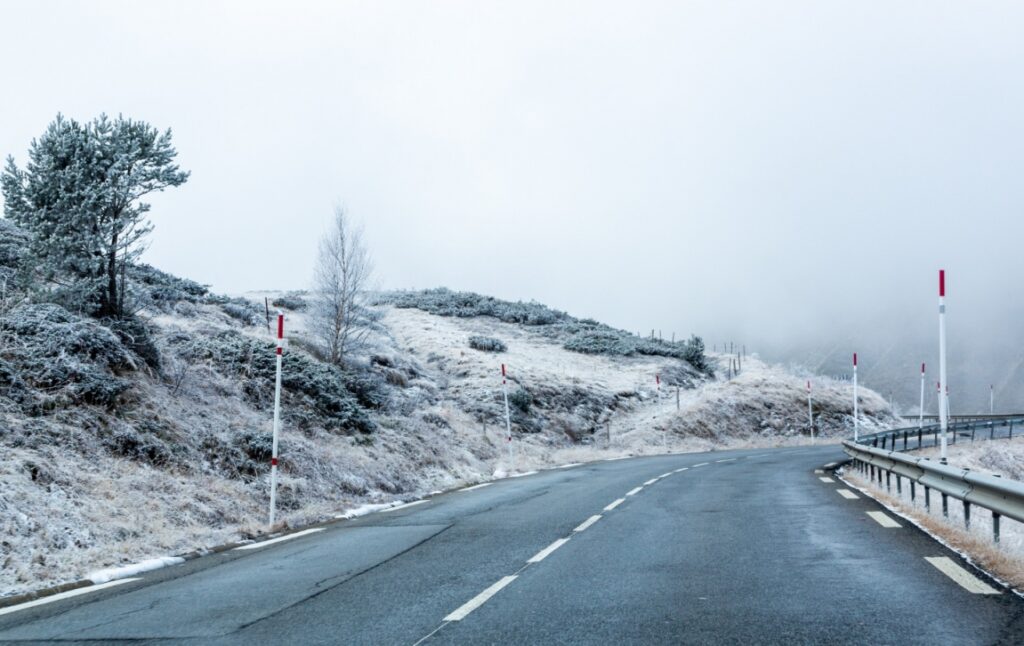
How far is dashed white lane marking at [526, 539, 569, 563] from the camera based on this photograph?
8320 mm

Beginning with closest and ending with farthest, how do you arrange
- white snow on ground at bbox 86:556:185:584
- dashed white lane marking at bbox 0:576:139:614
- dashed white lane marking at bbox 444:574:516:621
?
dashed white lane marking at bbox 444:574:516:621, dashed white lane marking at bbox 0:576:139:614, white snow on ground at bbox 86:556:185:584

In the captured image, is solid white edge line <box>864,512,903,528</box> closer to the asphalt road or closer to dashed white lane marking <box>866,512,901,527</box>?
dashed white lane marking <box>866,512,901,527</box>

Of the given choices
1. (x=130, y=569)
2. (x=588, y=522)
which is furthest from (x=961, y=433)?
(x=130, y=569)

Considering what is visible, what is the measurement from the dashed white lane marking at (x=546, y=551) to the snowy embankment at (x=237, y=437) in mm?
4419

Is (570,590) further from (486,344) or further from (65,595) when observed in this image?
(486,344)

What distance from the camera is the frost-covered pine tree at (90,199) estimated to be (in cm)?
1691

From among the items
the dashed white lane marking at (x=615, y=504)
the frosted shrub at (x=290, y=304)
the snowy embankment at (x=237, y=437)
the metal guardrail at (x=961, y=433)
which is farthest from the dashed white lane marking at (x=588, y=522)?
the frosted shrub at (x=290, y=304)

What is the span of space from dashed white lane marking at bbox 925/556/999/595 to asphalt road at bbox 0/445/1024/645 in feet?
0.20

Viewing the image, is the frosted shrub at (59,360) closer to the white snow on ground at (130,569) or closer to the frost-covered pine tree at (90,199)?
the frost-covered pine tree at (90,199)

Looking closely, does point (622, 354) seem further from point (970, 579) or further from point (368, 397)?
point (970, 579)

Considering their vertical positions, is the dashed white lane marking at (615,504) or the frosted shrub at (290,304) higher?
the frosted shrub at (290,304)

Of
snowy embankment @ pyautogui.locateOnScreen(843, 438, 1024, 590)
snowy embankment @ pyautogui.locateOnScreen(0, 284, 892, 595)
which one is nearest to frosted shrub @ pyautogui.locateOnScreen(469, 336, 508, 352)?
snowy embankment @ pyautogui.locateOnScreen(0, 284, 892, 595)

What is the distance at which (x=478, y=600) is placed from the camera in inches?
251

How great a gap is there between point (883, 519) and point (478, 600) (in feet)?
22.1
